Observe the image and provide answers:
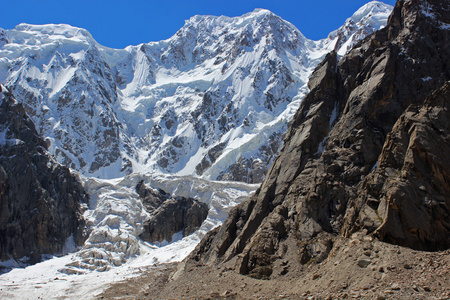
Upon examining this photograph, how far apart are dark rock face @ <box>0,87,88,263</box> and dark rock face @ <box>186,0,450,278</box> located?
191 ft

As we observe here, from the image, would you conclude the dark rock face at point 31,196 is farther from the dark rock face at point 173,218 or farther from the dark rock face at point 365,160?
the dark rock face at point 365,160

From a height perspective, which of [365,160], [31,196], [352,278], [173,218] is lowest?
[352,278]

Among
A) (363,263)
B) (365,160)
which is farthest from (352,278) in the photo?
A: (365,160)

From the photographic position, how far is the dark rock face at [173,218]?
121 m

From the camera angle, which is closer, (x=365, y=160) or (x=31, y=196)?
(x=365, y=160)

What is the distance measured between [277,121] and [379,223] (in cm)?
13845

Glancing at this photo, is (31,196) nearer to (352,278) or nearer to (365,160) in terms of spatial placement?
(365,160)

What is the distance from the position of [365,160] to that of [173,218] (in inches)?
3320

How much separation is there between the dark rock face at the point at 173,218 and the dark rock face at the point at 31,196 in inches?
722

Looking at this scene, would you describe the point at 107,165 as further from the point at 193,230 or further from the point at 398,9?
the point at 398,9

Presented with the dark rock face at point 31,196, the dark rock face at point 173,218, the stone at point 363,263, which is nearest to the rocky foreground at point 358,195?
the stone at point 363,263

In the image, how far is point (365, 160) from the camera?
156ft

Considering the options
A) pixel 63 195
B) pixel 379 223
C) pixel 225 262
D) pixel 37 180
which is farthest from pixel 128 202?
pixel 379 223

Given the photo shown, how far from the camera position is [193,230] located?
122 metres
